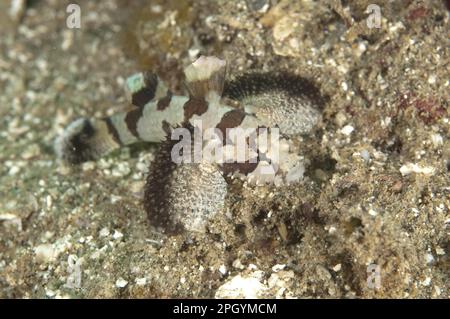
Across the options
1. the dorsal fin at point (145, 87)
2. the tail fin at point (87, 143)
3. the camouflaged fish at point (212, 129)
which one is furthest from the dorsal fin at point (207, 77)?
the tail fin at point (87, 143)

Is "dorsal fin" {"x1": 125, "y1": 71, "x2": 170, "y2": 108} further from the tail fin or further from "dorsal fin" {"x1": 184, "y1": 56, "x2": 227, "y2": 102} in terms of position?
the tail fin

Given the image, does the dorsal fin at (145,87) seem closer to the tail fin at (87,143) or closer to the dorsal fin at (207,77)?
the dorsal fin at (207,77)

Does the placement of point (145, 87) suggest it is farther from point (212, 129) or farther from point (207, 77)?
point (212, 129)

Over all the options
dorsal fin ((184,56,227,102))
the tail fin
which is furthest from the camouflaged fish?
the tail fin

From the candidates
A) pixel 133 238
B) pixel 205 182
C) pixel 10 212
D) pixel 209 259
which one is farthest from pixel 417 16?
pixel 10 212

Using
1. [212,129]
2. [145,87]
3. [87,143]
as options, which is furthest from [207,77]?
[87,143]

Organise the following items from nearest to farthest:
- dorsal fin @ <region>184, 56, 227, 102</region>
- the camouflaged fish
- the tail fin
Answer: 1. the camouflaged fish
2. dorsal fin @ <region>184, 56, 227, 102</region>
3. the tail fin
